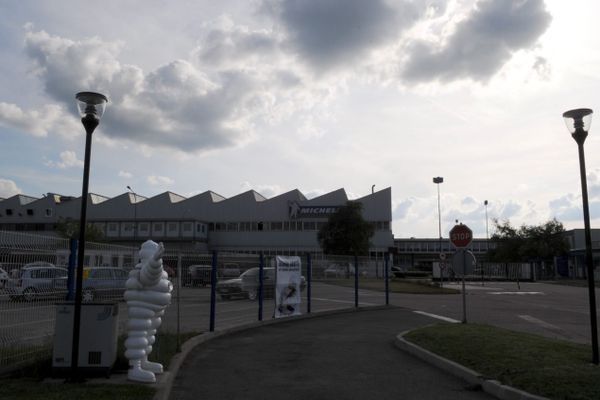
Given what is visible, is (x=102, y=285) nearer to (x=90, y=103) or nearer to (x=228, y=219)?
(x=90, y=103)

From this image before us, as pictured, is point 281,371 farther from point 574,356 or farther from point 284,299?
point 284,299

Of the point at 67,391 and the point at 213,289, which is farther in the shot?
the point at 213,289

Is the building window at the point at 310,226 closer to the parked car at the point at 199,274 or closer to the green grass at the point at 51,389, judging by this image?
the parked car at the point at 199,274

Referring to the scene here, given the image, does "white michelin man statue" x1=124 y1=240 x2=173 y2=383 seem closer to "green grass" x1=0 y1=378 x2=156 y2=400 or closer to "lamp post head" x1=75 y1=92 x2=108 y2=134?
"green grass" x1=0 y1=378 x2=156 y2=400

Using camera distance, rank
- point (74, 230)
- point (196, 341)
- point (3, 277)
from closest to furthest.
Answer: point (3, 277) < point (196, 341) < point (74, 230)

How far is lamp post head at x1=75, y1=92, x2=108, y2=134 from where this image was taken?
25.2ft

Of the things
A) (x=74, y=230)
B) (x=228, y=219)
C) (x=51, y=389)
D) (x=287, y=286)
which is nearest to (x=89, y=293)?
(x=51, y=389)

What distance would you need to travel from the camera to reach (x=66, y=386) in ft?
21.7

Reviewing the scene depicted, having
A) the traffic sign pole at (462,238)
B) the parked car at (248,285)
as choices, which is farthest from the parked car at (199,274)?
the traffic sign pole at (462,238)

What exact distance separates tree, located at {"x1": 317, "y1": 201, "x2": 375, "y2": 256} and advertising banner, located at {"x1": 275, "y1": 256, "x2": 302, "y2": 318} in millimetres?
37570

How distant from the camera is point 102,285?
30.6 ft

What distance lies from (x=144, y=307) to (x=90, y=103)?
9.54ft

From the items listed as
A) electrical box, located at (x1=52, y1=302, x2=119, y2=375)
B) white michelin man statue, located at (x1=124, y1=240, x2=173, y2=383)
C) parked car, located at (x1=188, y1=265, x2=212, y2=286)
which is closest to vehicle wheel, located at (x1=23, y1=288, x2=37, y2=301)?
electrical box, located at (x1=52, y1=302, x2=119, y2=375)

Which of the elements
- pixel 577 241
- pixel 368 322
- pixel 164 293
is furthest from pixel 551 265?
pixel 164 293
